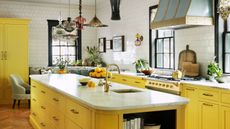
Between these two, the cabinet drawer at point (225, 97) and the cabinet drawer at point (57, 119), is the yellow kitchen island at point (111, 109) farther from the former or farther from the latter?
the cabinet drawer at point (225, 97)

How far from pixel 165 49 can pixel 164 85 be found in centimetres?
177

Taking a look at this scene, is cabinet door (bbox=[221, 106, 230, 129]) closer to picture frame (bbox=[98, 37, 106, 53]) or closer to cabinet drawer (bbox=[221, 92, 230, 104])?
cabinet drawer (bbox=[221, 92, 230, 104])

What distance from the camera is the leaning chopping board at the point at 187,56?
5.87 m

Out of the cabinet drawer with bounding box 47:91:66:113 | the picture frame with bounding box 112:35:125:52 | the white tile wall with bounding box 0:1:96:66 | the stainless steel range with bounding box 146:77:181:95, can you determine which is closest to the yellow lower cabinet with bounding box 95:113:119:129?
the cabinet drawer with bounding box 47:91:66:113

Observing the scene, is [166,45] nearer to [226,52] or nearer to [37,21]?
[226,52]

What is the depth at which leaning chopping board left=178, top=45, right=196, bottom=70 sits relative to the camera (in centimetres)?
587

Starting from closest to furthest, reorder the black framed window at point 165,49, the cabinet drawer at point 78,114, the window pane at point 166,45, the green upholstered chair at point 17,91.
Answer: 1. the cabinet drawer at point 78,114
2. the black framed window at point 165,49
3. the window pane at point 166,45
4. the green upholstered chair at point 17,91

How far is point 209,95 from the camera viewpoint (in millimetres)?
4473

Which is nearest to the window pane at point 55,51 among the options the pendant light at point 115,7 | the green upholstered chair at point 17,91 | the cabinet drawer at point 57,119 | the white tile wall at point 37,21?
the white tile wall at point 37,21

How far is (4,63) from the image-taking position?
827cm

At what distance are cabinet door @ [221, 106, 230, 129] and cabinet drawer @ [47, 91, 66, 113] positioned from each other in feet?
7.27

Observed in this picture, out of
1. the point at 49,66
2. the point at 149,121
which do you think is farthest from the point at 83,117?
the point at 49,66

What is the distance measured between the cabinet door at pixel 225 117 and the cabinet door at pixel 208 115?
4.0 inches

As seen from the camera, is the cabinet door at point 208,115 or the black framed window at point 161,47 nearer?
the cabinet door at point 208,115
